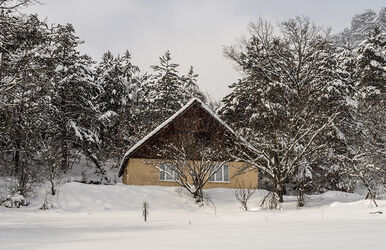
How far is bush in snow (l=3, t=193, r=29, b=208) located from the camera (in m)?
20.0

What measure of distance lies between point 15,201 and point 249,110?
19.6m

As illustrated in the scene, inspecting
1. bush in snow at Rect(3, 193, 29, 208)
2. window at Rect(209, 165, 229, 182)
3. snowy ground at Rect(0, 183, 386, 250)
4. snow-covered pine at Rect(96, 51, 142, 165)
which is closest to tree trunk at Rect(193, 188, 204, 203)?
snowy ground at Rect(0, 183, 386, 250)

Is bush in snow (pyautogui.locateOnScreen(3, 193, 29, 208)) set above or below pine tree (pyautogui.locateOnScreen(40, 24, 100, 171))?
below

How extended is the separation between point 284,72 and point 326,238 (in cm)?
2418

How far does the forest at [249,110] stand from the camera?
66.4 feet

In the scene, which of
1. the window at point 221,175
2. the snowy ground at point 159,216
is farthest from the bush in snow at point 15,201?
the window at point 221,175

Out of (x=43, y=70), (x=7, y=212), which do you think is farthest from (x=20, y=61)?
(x=7, y=212)

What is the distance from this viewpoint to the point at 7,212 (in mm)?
18641

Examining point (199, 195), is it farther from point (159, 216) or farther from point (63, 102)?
point (63, 102)

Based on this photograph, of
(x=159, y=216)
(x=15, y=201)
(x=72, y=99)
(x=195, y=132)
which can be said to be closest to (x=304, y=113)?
(x=195, y=132)

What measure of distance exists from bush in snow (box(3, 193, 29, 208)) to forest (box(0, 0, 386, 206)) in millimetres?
786

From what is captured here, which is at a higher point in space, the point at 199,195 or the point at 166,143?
the point at 166,143

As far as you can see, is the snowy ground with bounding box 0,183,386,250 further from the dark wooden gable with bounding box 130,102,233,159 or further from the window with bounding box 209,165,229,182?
the dark wooden gable with bounding box 130,102,233,159

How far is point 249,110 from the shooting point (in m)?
33.2
